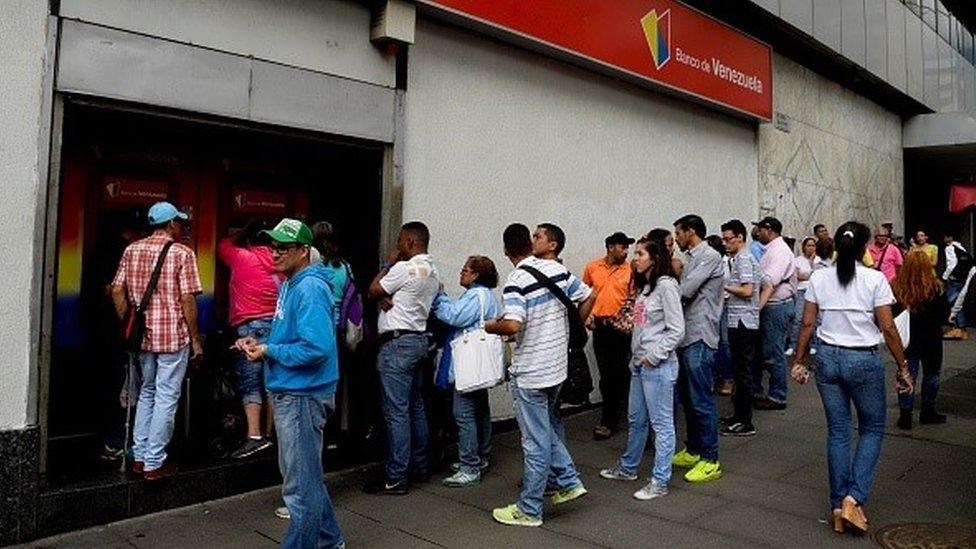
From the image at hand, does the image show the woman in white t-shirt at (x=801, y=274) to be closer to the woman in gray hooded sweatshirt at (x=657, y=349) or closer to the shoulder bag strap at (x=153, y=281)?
the woman in gray hooded sweatshirt at (x=657, y=349)

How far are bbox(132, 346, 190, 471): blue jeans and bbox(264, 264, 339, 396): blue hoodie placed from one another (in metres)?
1.47

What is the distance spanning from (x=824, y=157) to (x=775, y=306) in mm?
6446

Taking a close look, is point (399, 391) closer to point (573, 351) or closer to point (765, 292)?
point (573, 351)

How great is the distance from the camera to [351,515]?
4711 mm

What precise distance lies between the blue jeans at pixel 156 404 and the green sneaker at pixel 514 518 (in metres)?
2.18

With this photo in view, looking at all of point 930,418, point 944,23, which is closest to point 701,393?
point 930,418

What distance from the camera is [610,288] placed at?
6.77m

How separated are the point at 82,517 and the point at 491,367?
2.68 m

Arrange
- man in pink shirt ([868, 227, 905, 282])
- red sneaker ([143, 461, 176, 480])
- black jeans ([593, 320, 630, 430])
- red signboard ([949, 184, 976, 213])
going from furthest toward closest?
red signboard ([949, 184, 976, 213]), man in pink shirt ([868, 227, 905, 282]), black jeans ([593, 320, 630, 430]), red sneaker ([143, 461, 176, 480])

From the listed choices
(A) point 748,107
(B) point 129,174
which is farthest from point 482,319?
(A) point 748,107

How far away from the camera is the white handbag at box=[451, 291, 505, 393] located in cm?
509

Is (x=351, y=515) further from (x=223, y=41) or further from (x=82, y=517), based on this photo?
(x=223, y=41)

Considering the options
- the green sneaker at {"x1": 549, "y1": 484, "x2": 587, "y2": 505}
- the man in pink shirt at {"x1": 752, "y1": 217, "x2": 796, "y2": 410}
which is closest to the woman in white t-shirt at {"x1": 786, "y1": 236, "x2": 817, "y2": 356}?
the man in pink shirt at {"x1": 752, "y1": 217, "x2": 796, "y2": 410}

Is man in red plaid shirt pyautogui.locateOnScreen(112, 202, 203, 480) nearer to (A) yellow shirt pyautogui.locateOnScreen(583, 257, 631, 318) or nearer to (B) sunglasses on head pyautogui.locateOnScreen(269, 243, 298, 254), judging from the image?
(B) sunglasses on head pyautogui.locateOnScreen(269, 243, 298, 254)
